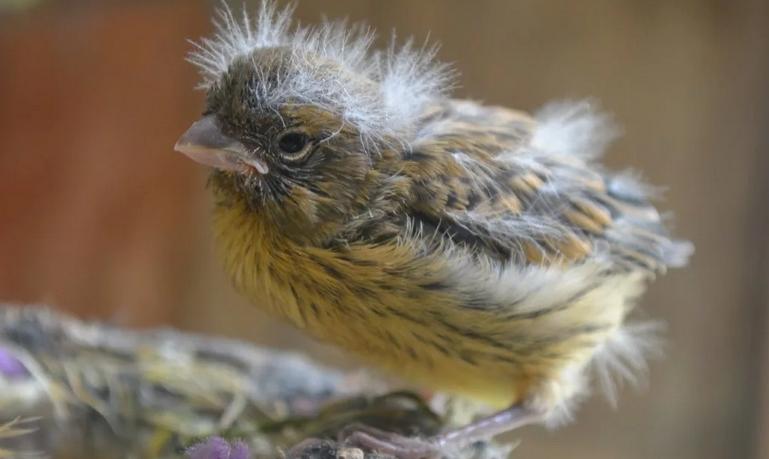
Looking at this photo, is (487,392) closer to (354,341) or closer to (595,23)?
(354,341)

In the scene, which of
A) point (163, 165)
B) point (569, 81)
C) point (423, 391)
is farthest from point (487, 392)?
point (163, 165)

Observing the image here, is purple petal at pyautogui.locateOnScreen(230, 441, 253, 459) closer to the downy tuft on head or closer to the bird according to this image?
the bird

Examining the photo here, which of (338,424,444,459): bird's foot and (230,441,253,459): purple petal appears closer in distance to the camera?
(230,441,253,459): purple petal

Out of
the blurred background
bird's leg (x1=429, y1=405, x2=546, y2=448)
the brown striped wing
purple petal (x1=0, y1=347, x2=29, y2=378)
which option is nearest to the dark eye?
the brown striped wing

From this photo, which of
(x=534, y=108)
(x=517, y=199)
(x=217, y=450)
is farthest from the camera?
(x=534, y=108)

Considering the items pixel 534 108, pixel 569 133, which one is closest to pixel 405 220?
pixel 569 133

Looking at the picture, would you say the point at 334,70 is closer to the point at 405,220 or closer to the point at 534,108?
the point at 405,220
